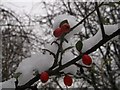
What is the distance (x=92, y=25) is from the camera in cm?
589

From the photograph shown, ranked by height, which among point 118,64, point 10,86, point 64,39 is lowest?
point 118,64

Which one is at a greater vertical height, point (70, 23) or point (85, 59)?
point (70, 23)

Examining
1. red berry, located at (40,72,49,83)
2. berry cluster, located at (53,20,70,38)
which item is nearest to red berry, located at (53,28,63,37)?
berry cluster, located at (53,20,70,38)

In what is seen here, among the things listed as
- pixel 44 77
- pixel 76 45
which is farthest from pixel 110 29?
pixel 44 77

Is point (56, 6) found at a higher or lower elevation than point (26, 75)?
higher

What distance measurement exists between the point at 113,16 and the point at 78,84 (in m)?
1.79

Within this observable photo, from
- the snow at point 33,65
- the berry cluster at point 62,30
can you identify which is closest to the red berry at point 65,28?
the berry cluster at point 62,30

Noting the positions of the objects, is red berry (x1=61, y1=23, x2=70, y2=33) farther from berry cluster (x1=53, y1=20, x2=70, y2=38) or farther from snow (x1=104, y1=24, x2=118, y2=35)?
snow (x1=104, y1=24, x2=118, y2=35)

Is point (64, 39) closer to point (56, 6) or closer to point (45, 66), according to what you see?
point (45, 66)

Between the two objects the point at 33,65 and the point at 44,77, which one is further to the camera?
the point at 33,65

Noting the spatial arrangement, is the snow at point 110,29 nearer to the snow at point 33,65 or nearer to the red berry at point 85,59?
the red berry at point 85,59

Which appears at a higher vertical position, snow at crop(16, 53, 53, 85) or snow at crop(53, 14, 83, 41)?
snow at crop(53, 14, 83, 41)

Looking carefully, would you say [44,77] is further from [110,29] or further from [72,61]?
[110,29]

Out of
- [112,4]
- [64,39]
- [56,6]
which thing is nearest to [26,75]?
[64,39]
